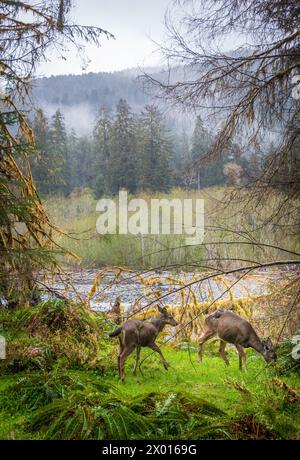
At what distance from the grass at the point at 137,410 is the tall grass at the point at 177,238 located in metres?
1.64

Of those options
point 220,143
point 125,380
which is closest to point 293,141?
point 220,143

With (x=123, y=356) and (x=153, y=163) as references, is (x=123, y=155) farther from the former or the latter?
(x=123, y=356)

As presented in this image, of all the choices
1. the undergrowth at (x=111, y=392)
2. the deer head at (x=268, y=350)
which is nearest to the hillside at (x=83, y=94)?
the undergrowth at (x=111, y=392)

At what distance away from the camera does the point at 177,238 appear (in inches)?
1180

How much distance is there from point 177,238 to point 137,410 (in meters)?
24.5

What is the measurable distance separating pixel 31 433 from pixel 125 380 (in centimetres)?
241

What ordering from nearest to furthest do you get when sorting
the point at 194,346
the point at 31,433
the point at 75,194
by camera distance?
the point at 31,433
the point at 194,346
the point at 75,194

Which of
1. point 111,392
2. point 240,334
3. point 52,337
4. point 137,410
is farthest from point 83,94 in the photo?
point 137,410

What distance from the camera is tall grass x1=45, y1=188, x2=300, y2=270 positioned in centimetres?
719

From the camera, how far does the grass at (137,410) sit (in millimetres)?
4957

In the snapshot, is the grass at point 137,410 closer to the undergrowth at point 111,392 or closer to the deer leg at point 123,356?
the undergrowth at point 111,392

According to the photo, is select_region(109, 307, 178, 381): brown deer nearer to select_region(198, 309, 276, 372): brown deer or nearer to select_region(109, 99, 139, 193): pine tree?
select_region(198, 309, 276, 372): brown deer

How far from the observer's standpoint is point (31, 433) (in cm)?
525

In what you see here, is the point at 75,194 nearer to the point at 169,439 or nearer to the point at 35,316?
the point at 35,316
